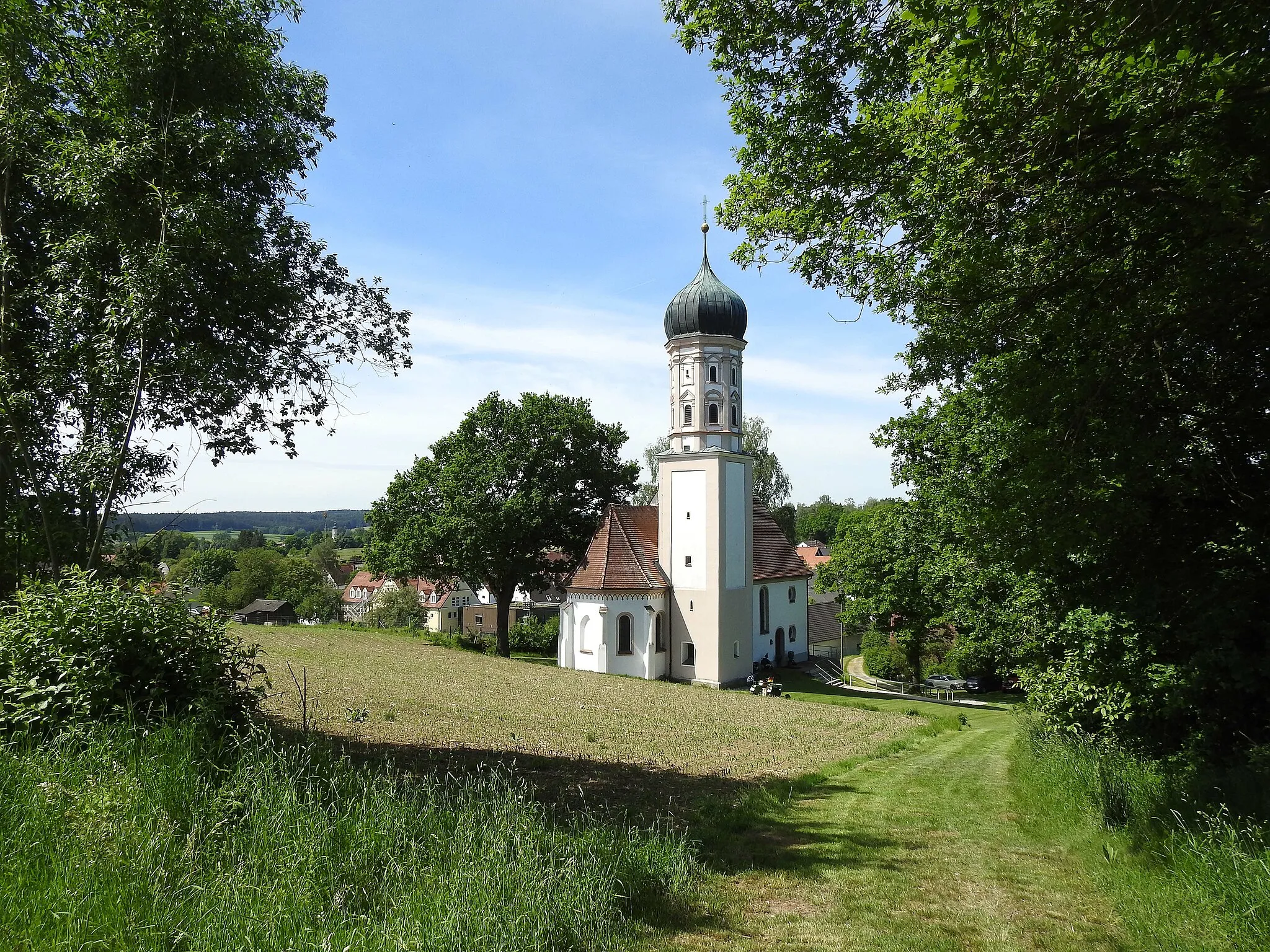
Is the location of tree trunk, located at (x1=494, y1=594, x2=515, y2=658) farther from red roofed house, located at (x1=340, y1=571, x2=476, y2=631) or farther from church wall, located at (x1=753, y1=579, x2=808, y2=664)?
red roofed house, located at (x1=340, y1=571, x2=476, y2=631)

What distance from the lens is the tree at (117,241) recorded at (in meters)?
7.42

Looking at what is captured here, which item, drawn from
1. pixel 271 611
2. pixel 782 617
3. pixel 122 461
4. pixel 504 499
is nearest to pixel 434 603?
pixel 271 611

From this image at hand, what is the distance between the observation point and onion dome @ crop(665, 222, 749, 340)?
33406mm

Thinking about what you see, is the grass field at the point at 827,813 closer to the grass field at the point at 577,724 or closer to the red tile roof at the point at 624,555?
the grass field at the point at 577,724

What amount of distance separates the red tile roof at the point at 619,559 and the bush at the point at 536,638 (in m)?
9.55

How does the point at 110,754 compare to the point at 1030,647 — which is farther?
the point at 1030,647

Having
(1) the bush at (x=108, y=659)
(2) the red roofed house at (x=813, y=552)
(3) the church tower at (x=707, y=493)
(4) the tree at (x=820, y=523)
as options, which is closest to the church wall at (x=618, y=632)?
(3) the church tower at (x=707, y=493)

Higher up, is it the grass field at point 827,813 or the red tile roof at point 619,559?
the red tile roof at point 619,559

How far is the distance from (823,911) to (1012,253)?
21.6ft

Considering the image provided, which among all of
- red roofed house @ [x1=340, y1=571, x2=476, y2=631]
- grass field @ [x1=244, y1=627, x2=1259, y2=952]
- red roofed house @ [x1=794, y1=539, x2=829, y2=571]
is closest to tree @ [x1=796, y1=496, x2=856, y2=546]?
red roofed house @ [x1=794, y1=539, x2=829, y2=571]

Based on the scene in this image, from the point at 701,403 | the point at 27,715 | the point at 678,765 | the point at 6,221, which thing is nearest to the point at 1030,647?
the point at 678,765

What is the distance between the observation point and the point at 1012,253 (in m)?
8.20

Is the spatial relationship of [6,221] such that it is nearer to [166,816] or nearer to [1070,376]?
[166,816]

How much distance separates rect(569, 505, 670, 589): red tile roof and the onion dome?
8573 millimetres
